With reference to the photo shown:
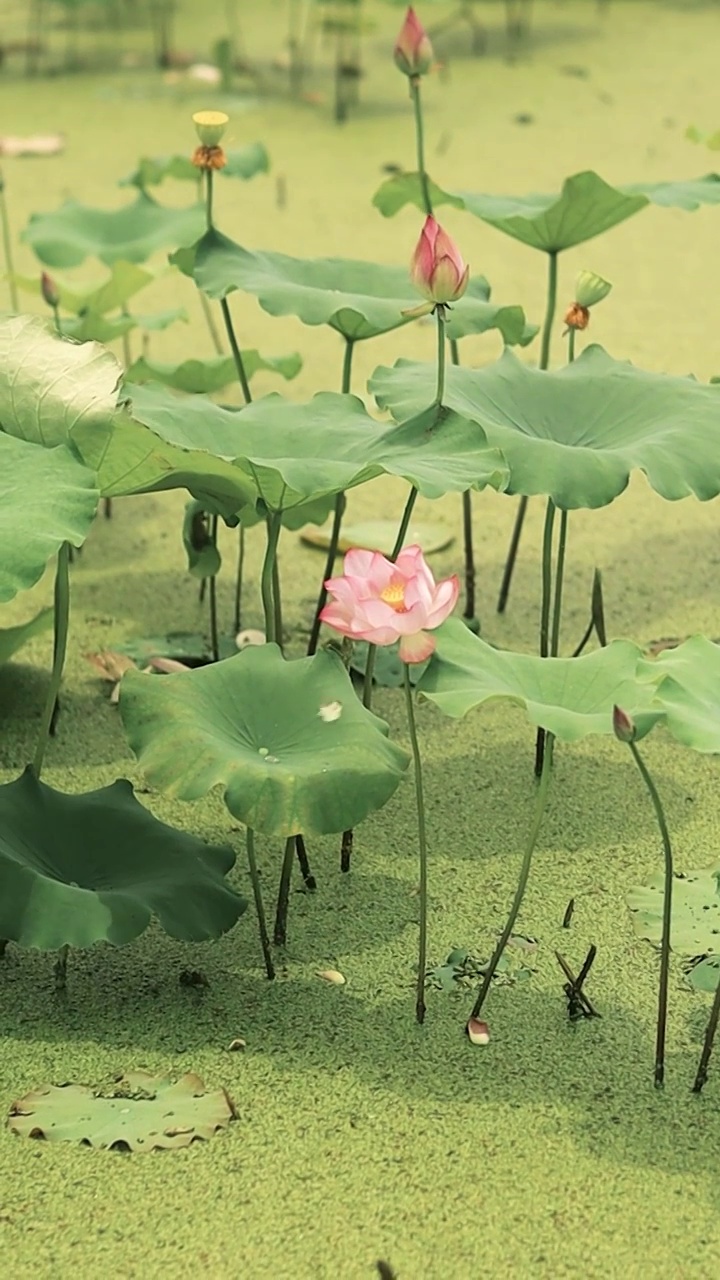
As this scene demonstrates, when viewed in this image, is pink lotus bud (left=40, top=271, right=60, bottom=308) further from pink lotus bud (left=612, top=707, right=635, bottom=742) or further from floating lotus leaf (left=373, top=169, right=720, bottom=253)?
pink lotus bud (left=612, top=707, right=635, bottom=742)

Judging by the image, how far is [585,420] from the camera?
66.0 inches

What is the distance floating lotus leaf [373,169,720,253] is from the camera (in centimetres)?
184

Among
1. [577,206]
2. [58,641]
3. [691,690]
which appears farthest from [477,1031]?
[577,206]

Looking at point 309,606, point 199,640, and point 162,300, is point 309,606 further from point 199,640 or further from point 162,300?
point 162,300

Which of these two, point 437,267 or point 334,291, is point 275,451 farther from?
point 334,291

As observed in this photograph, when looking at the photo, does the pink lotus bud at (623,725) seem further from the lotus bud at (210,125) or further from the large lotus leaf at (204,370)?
the large lotus leaf at (204,370)

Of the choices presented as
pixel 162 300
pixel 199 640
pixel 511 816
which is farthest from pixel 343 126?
pixel 511 816

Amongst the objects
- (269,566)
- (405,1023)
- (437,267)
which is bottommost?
(405,1023)

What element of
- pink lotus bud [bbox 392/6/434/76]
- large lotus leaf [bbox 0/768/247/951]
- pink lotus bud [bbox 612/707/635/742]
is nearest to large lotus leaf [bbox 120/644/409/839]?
large lotus leaf [bbox 0/768/247/951]

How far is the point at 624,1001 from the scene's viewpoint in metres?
1.43

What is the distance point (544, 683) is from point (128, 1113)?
0.43 meters

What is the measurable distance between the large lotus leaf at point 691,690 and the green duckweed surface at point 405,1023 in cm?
26

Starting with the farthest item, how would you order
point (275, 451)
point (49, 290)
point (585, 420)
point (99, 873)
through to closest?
point (49, 290), point (585, 420), point (275, 451), point (99, 873)

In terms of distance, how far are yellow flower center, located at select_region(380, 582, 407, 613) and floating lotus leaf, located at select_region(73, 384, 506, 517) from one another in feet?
0.28
